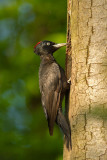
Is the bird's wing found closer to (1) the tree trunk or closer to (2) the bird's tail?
(2) the bird's tail

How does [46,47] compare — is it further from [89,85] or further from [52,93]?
[89,85]

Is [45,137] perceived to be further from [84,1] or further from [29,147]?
[84,1]

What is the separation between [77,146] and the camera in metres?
3.04

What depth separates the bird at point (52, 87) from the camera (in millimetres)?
4031

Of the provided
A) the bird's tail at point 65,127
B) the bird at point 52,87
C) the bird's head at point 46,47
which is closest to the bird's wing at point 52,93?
the bird at point 52,87

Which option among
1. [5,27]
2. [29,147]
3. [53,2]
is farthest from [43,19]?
[29,147]

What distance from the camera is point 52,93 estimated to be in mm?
4301

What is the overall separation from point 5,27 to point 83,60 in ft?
12.7

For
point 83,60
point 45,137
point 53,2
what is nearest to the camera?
point 83,60

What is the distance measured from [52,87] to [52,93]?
0.11 meters

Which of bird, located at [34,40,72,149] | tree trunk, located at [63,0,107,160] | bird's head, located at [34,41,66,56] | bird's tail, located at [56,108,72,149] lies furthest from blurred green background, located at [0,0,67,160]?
tree trunk, located at [63,0,107,160]

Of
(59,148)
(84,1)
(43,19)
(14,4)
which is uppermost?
(84,1)

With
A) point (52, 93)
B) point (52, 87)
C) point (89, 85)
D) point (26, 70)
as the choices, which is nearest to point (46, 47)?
point (26, 70)

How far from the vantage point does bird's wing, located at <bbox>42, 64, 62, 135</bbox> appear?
13.4 feet
